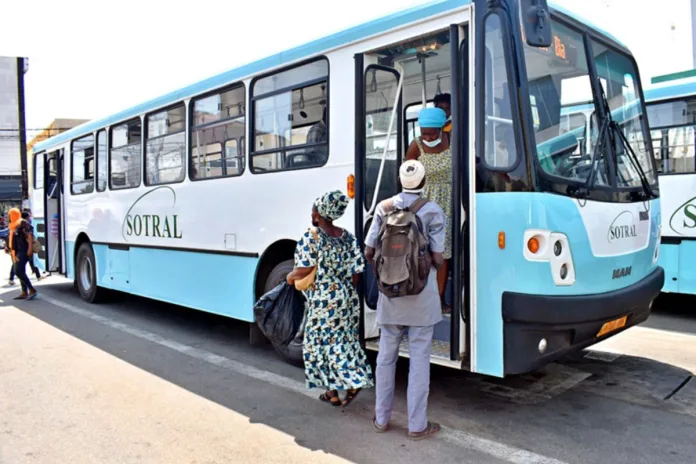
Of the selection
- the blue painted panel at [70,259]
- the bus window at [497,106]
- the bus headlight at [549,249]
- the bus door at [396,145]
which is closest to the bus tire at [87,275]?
the blue painted panel at [70,259]

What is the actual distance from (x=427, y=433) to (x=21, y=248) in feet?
28.6

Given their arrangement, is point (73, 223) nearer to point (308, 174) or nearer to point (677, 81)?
point (308, 174)

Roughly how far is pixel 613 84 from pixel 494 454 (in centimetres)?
300

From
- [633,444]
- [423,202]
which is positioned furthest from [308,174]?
[633,444]

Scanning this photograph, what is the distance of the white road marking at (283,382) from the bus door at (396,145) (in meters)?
0.49

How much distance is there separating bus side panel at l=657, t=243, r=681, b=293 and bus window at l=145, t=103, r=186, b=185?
6.09m

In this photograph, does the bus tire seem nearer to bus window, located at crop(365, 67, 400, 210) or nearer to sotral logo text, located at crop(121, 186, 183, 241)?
sotral logo text, located at crop(121, 186, 183, 241)

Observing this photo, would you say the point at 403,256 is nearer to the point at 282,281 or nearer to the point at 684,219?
the point at 282,281

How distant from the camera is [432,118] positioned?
4.57 metres

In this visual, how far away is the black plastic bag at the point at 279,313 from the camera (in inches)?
181

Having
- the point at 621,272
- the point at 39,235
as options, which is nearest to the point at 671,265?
the point at 621,272

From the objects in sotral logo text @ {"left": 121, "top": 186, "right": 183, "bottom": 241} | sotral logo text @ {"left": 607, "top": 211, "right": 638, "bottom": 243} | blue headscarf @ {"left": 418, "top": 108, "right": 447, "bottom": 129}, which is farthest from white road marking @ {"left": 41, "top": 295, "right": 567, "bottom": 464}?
blue headscarf @ {"left": 418, "top": 108, "right": 447, "bottom": 129}

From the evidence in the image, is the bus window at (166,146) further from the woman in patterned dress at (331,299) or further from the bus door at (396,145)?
the woman in patterned dress at (331,299)

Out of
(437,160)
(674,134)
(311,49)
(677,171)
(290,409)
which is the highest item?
(311,49)
